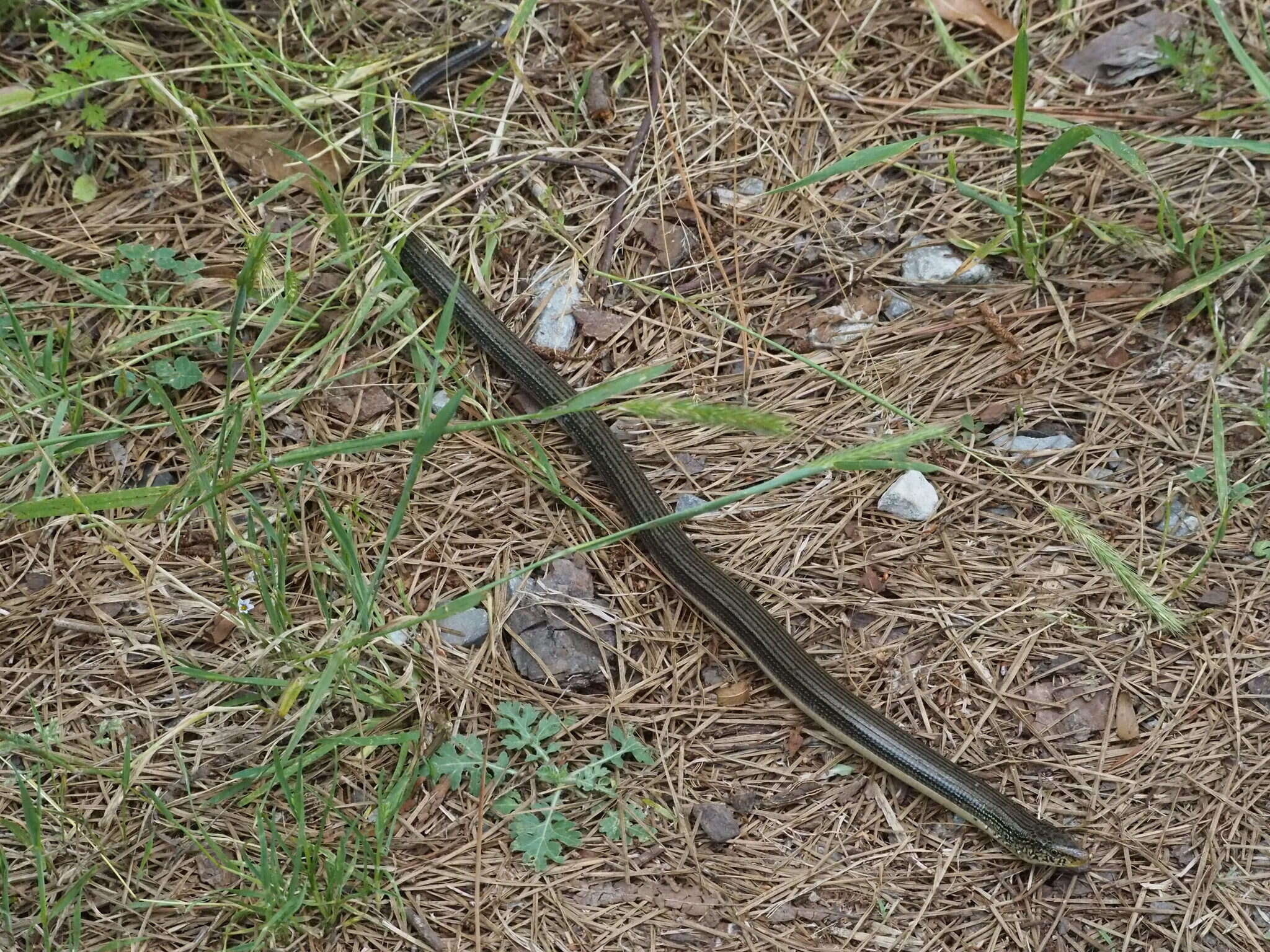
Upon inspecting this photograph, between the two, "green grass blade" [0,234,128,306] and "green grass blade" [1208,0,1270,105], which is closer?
"green grass blade" [0,234,128,306]

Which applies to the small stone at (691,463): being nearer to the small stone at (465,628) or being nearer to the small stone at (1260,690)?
the small stone at (465,628)

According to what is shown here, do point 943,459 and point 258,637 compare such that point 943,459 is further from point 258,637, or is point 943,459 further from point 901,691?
point 258,637

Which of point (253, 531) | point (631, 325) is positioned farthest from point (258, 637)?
point (631, 325)

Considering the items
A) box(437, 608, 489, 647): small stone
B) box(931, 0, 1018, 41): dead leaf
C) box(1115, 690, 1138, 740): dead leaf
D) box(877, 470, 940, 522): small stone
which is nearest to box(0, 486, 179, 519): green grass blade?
box(437, 608, 489, 647): small stone

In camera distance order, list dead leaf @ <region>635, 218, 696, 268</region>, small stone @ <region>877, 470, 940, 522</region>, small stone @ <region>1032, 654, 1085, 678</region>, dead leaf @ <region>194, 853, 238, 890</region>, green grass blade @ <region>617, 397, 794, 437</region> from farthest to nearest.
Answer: dead leaf @ <region>635, 218, 696, 268</region> → small stone @ <region>877, 470, 940, 522</region> → small stone @ <region>1032, 654, 1085, 678</region> → dead leaf @ <region>194, 853, 238, 890</region> → green grass blade @ <region>617, 397, 794, 437</region>

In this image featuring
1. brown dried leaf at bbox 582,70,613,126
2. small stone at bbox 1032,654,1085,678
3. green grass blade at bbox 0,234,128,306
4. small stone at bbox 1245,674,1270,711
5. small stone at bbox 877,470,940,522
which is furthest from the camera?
brown dried leaf at bbox 582,70,613,126

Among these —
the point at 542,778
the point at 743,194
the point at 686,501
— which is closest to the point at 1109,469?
the point at 686,501

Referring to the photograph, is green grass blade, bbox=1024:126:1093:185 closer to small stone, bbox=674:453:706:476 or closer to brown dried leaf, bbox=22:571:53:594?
small stone, bbox=674:453:706:476
